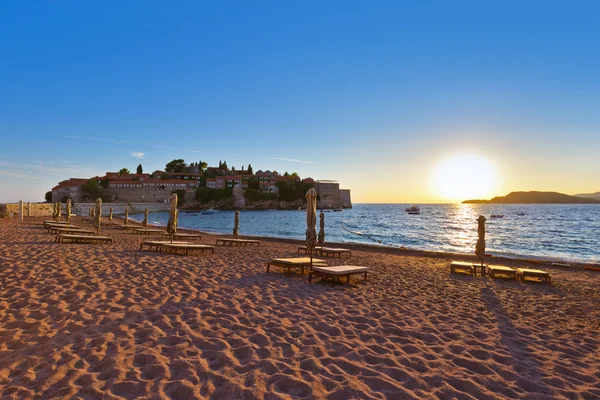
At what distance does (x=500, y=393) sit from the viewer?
3.76 m

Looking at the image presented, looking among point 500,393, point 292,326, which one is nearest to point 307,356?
point 292,326

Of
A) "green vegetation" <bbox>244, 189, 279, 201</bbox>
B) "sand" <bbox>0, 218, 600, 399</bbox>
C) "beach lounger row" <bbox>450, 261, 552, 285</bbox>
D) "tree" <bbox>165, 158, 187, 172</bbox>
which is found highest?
"tree" <bbox>165, 158, 187, 172</bbox>

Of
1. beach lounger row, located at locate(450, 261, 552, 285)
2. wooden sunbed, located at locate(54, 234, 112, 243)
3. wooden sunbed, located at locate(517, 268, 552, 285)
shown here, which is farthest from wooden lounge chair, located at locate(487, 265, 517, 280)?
wooden sunbed, located at locate(54, 234, 112, 243)

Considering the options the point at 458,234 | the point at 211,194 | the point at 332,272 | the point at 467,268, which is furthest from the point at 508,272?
the point at 211,194

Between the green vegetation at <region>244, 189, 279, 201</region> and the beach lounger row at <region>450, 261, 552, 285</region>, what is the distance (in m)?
115

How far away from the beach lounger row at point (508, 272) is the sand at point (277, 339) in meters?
1.89

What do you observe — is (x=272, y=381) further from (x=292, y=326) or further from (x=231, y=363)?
(x=292, y=326)

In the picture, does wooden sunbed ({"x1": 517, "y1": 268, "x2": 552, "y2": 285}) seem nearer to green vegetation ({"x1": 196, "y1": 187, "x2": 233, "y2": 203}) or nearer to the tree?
green vegetation ({"x1": 196, "y1": 187, "x2": 233, "y2": 203})

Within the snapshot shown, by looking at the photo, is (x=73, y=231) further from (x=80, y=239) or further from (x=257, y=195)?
(x=257, y=195)

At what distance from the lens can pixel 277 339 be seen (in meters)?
4.97

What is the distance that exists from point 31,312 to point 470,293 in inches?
373

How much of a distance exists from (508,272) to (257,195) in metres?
117

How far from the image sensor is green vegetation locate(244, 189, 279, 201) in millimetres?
125125

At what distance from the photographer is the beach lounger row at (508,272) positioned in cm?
1117
